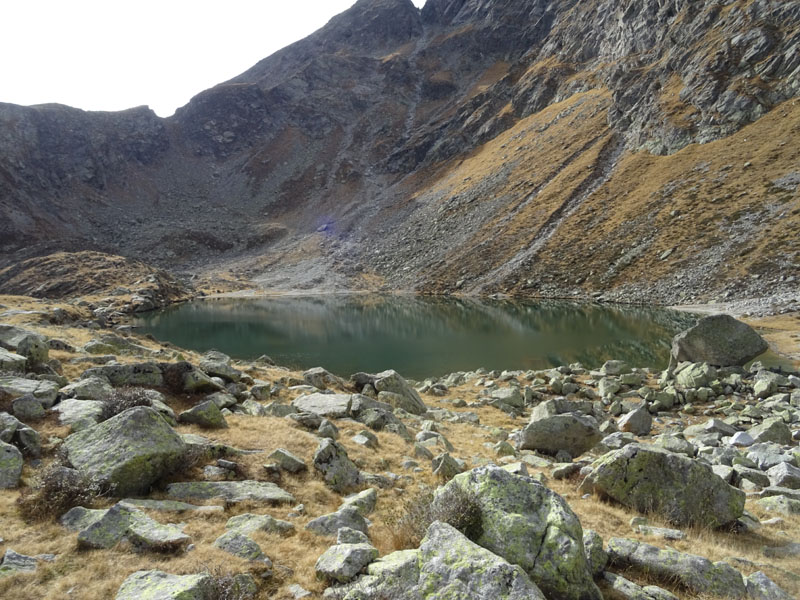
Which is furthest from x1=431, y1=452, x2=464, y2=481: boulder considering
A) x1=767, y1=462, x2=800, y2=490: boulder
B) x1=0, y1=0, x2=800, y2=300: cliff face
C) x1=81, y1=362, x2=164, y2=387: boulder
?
x1=0, y1=0, x2=800, y2=300: cliff face

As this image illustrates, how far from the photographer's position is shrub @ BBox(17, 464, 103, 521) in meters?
7.46

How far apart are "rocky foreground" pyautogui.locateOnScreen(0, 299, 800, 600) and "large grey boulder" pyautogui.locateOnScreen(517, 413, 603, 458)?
0.19 feet

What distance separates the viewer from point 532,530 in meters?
6.44

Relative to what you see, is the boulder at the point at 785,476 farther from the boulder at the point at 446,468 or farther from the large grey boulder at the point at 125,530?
the large grey boulder at the point at 125,530

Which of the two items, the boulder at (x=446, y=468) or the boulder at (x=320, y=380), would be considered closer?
the boulder at (x=446, y=468)

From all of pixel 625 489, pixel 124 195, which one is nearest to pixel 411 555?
pixel 625 489

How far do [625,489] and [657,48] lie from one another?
122331 millimetres

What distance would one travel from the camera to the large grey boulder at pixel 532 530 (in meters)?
5.97

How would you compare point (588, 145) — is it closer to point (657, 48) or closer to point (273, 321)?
point (657, 48)

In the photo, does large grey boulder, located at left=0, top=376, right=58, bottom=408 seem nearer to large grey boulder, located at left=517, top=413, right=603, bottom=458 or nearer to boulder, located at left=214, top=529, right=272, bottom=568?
boulder, located at left=214, top=529, right=272, bottom=568

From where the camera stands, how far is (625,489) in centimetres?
1046

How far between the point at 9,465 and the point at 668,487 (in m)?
13.9

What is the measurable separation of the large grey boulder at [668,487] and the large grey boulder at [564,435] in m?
5.80

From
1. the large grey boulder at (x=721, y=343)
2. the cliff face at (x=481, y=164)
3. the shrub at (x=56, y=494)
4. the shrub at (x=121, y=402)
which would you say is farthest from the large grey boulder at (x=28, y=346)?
the cliff face at (x=481, y=164)
